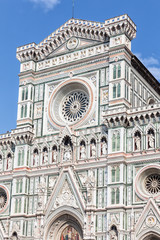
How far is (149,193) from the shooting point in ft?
113

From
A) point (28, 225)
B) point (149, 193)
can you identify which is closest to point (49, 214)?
point (28, 225)

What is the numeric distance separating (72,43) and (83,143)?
30.7 feet

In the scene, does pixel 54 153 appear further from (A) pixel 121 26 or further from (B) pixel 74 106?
(A) pixel 121 26

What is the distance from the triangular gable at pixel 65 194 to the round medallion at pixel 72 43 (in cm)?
1104

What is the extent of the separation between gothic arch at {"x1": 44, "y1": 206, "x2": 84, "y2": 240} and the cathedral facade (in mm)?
77

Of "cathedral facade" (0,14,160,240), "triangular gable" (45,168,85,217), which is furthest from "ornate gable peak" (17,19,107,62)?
"triangular gable" (45,168,85,217)

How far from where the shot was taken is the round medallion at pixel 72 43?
42.1 meters

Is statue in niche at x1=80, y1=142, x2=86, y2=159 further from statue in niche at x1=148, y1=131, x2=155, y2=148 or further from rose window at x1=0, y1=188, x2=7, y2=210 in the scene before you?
rose window at x1=0, y1=188, x2=7, y2=210

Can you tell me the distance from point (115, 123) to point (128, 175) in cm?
404

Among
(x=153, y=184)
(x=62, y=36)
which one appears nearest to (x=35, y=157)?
(x=153, y=184)

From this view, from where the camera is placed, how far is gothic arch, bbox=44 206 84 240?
36594 mm

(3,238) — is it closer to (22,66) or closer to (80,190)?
(80,190)

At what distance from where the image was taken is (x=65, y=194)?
37.4m

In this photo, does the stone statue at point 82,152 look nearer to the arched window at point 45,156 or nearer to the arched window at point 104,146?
the arched window at point 104,146
